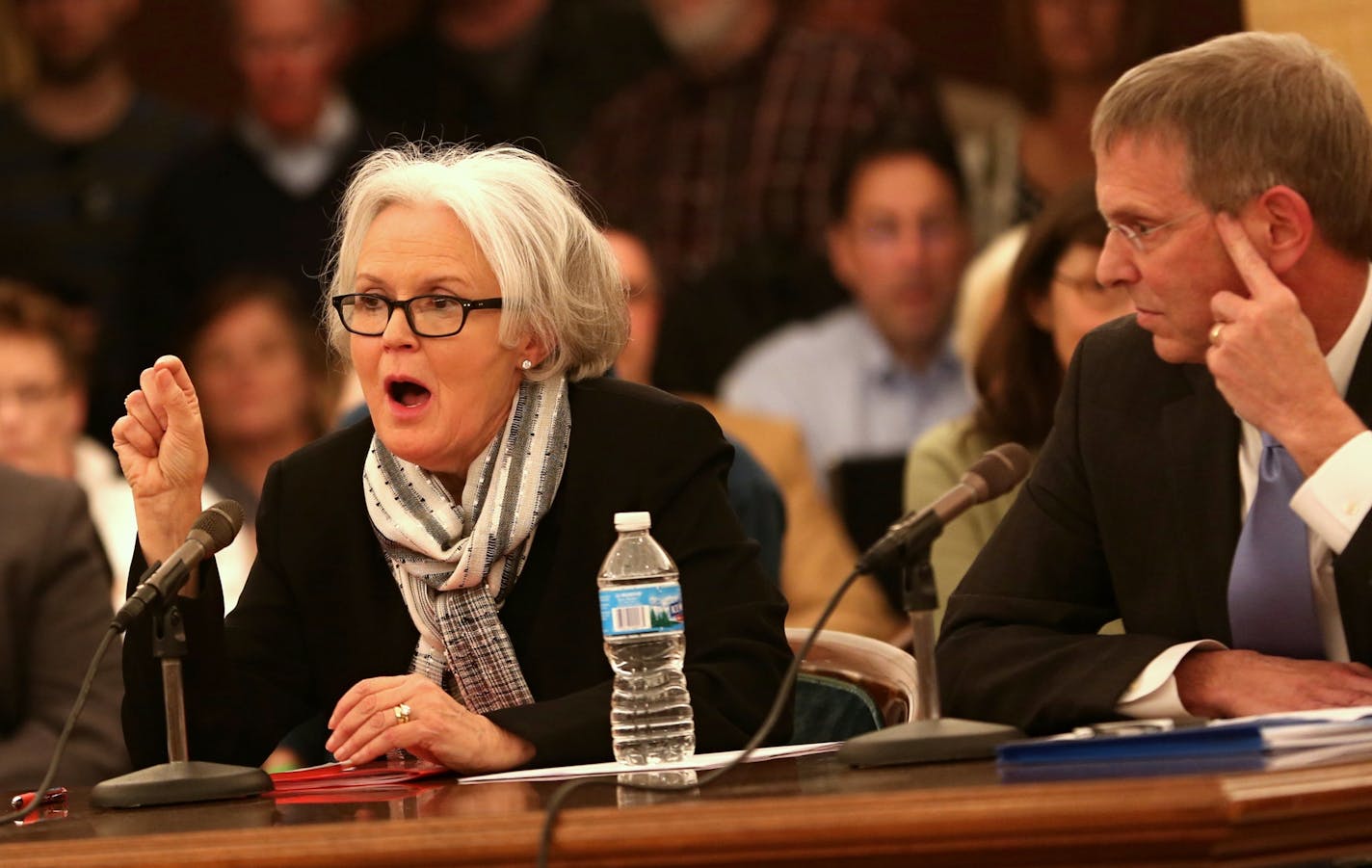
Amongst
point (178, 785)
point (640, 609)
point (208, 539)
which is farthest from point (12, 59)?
point (640, 609)

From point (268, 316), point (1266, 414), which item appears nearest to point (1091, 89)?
point (268, 316)

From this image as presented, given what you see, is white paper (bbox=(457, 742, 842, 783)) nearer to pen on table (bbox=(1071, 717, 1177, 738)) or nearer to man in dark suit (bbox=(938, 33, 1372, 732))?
man in dark suit (bbox=(938, 33, 1372, 732))

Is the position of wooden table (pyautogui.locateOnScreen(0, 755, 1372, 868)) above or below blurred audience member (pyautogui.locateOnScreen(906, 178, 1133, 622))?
below

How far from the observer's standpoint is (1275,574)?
99.7 inches

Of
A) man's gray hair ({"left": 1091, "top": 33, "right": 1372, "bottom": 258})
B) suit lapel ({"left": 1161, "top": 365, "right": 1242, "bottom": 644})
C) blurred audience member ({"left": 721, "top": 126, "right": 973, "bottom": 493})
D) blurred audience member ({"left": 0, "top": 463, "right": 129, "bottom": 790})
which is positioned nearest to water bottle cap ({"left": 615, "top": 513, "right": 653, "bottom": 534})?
suit lapel ({"left": 1161, "top": 365, "right": 1242, "bottom": 644})

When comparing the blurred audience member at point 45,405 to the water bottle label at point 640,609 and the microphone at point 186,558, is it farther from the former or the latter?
the water bottle label at point 640,609

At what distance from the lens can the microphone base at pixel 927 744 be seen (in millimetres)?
2154

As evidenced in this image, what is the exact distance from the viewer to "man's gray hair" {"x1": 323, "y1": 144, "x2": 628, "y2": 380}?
9.50 feet

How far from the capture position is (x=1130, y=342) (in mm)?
2838

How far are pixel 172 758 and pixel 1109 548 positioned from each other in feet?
4.22

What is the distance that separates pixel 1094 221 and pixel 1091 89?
7.91 feet

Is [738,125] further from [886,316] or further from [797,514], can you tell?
[797,514]

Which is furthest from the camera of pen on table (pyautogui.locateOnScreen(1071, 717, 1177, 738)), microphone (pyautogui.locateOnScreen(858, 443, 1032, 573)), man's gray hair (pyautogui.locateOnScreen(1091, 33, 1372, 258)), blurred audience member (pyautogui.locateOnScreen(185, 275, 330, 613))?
blurred audience member (pyautogui.locateOnScreen(185, 275, 330, 613))

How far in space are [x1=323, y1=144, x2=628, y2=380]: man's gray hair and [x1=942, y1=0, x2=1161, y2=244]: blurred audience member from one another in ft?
11.2
